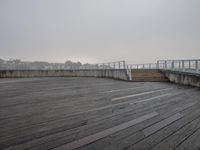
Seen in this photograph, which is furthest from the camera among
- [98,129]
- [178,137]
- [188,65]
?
[188,65]

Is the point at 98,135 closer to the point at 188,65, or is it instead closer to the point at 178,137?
the point at 178,137

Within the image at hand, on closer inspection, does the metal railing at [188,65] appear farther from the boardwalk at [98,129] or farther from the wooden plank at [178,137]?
the wooden plank at [178,137]

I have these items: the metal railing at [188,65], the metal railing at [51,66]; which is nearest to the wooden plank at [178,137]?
the metal railing at [188,65]

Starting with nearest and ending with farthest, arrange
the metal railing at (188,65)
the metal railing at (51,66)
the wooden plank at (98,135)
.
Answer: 1. the wooden plank at (98,135)
2. the metal railing at (188,65)
3. the metal railing at (51,66)

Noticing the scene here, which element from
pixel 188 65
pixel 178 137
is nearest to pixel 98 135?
pixel 178 137

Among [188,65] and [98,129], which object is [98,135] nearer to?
[98,129]

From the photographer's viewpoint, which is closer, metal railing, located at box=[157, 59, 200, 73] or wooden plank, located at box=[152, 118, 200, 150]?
wooden plank, located at box=[152, 118, 200, 150]

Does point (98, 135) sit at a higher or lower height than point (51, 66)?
lower

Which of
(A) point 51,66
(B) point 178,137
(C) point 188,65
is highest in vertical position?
(A) point 51,66

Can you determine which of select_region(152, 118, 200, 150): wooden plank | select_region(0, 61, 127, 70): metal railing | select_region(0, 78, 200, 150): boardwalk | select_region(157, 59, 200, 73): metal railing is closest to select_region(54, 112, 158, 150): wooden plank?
select_region(0, 78, 200, 150): boardwalk

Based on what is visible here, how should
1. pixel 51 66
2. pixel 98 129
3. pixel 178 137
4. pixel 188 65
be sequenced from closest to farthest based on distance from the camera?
pixel 178 137, pixel 98 129, pixel 188 65, pixel 51 66

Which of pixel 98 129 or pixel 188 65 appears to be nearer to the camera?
pixel 98 129

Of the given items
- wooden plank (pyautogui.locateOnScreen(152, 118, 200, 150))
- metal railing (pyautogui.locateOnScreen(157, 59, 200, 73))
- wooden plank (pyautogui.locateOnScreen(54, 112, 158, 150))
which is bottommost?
wooden plank (pyautogui.locateOnScreen(152, 118, 200, 150))

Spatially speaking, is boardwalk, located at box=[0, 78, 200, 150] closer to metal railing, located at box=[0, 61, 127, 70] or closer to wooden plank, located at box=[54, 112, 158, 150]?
wooden plank, located at box=[54, 112, 158, 150]
